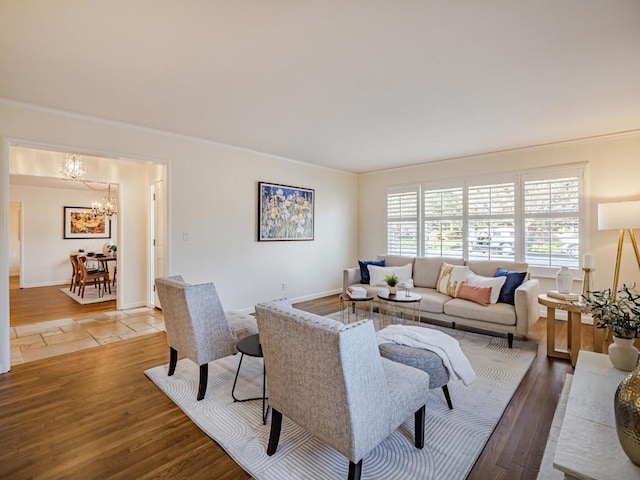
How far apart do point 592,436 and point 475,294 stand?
8.37 feet

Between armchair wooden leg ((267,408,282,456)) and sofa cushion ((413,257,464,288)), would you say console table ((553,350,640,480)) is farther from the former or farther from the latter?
sofa cushion ((413,257,464,288))

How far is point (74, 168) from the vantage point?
4957 mm

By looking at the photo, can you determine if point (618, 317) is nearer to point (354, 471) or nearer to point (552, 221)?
point (354, 471)

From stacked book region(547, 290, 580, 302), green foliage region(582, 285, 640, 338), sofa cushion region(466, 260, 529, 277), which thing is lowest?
stacked book region(547, 290, 580, 302)

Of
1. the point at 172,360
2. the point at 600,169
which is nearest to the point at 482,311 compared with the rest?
the point at 600,169

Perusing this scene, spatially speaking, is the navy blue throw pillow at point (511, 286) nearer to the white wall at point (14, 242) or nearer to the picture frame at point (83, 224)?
the picture frame at point (83, 224)

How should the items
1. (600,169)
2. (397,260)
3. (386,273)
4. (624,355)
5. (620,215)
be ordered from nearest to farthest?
(624,355), (620,215), (600,169), (386,273), (397,260)

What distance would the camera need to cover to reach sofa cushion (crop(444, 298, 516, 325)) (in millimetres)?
3521

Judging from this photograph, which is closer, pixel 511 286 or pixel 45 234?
pixel 511 286

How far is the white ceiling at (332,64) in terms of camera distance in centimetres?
186

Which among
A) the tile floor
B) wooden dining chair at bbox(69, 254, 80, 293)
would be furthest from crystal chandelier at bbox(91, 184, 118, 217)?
the tile floor

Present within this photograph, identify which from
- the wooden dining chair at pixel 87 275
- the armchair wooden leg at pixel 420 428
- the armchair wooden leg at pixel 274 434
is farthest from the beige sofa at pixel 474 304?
the wooden dining chair at pixel 87 275

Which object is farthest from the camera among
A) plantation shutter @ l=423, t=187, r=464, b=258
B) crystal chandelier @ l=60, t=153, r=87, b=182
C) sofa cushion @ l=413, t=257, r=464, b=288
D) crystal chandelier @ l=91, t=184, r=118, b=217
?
crystal chandelier @ l=91, t=184, r=118, b=217

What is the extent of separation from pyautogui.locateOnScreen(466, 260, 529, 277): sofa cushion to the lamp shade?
38.1 inches
